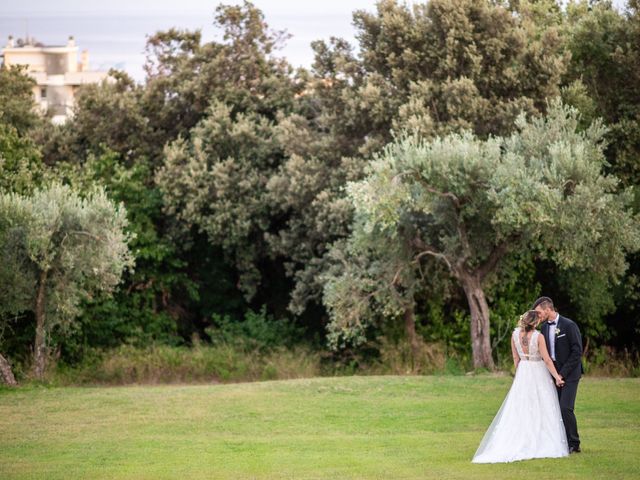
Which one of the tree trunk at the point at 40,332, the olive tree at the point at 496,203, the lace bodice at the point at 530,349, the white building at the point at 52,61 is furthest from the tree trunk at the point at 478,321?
the white building at the point at 52,61

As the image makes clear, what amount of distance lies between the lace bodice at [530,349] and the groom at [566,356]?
0.30m

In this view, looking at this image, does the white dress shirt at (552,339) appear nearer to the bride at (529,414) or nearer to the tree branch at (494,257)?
the bride at (529,414)

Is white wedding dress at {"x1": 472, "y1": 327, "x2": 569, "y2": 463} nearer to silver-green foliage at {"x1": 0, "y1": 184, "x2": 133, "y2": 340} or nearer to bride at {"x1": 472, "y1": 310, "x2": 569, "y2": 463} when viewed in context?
bride at {"x1": 472, "y1": 310, "x2": 569, "y2": 463}

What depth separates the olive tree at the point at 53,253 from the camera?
30.2m

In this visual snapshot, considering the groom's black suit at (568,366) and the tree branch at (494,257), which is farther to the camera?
the tree branch at (494,257)

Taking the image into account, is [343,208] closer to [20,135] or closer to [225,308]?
[225,308]

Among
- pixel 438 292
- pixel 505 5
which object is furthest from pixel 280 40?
pixel 438 292

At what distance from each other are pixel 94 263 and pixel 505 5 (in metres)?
16.6

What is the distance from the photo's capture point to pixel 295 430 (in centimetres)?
2061

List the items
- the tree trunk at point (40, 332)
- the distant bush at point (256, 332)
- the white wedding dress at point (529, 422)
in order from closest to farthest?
the white wedding dress at point (529, 422) → the tree trunk at point (40, 332) → the distant bush at point (256, 332)

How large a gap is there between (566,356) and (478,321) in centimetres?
1531

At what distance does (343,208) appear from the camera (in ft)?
113

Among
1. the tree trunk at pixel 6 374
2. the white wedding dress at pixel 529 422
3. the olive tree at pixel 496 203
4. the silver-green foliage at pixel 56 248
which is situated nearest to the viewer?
the white wedding dress at pixel 529 422

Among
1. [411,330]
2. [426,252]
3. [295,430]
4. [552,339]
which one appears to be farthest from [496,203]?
[552,339]
